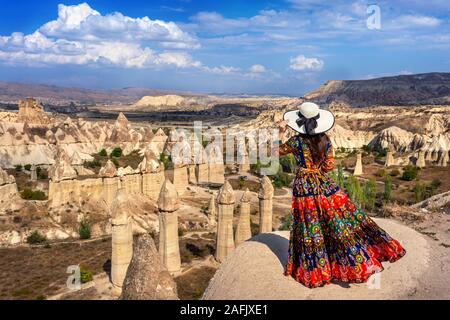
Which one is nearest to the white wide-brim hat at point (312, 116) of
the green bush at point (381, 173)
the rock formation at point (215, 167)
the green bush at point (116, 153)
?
the rock formation at point (215, 167)

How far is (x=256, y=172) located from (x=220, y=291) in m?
37.8

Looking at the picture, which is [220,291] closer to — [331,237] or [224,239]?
[331,237]

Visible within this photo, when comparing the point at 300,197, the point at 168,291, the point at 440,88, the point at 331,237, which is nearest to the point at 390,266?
the point at 331,237

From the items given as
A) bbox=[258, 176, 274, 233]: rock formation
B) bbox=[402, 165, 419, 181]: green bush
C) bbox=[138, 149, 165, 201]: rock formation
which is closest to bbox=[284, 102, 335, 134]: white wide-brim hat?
bbox=[258, 176, 274, 233]: rock formation

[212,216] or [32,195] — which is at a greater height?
[32,195]

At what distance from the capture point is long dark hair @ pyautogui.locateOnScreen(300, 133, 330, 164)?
698cm

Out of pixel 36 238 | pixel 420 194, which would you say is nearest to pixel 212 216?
pixel 36 238

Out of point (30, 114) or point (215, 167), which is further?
Result: point (30, 114)

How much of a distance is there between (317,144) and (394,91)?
147 metres

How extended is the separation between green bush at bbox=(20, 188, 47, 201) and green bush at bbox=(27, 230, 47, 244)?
194 inches

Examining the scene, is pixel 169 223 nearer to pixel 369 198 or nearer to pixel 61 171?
pixel 61 171

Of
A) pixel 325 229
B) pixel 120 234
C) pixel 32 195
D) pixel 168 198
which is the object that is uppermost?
pixel 325 229

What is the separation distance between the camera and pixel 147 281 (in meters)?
5.74
